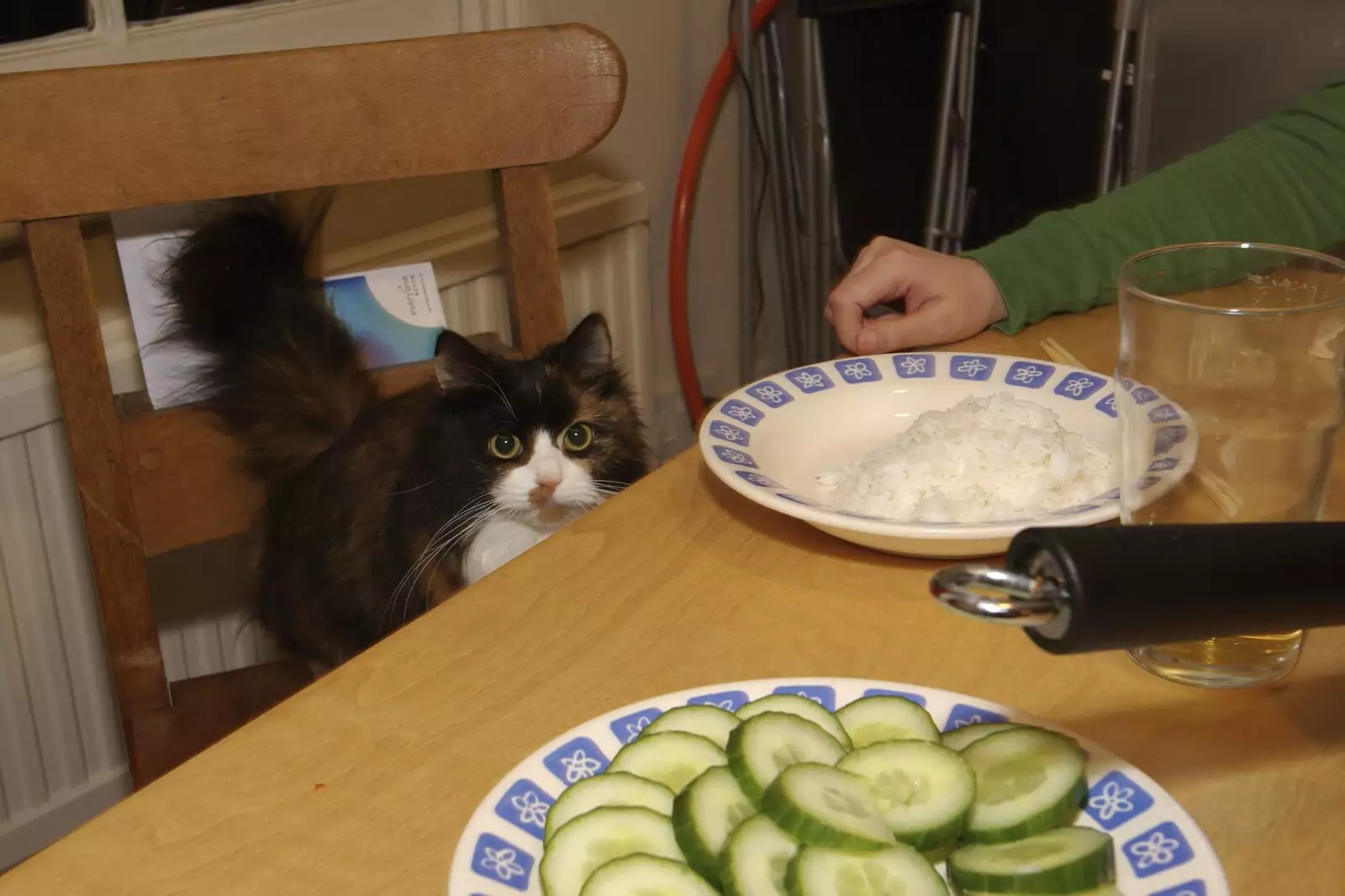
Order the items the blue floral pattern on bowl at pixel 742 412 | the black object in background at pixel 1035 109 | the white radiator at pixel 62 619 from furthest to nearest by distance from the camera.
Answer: the black object in background at pixel 1035 109, the white radiator at pixel 62 619, the blue floral pattern on bowl at pixel 742 412

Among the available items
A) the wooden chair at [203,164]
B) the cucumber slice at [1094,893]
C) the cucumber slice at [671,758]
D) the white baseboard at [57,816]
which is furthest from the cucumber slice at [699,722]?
the white baseboard at [57,816]

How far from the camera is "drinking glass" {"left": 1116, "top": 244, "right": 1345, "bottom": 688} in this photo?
0.59 meters

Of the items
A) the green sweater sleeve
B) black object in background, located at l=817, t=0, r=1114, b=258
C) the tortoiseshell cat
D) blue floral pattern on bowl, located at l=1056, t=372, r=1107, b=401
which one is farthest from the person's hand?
black object in background, located at l=817, t=0, r=1114, b=258

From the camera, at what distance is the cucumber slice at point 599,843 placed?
451 millimetres

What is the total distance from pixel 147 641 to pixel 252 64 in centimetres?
52

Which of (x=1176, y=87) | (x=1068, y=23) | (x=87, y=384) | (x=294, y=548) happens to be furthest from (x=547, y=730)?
(x=1176, y=87)

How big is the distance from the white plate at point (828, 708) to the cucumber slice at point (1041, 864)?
2cm

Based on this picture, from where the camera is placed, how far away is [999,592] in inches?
15.6

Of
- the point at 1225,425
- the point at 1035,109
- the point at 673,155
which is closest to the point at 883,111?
the point at 1035,109

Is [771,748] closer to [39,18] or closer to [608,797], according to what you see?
[608,797]

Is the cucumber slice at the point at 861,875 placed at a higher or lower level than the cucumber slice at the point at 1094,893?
higher

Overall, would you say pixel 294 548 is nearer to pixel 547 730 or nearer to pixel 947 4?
pixel 547 730

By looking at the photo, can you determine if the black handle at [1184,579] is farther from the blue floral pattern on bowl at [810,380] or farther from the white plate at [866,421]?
the blue floral pattern on bowl at [810,380]

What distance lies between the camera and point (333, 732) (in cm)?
61
